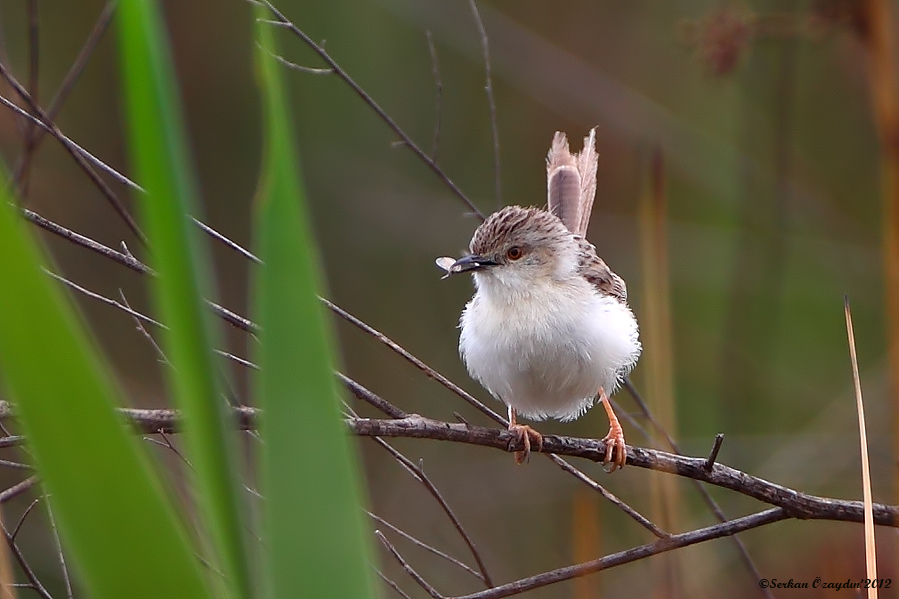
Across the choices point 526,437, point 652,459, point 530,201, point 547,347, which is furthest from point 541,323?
point 530,201

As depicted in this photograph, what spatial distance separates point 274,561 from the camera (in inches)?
54.0

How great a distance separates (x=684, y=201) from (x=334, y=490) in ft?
23.7

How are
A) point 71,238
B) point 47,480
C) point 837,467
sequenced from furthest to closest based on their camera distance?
point 837,467, point 71,238, point 47,480

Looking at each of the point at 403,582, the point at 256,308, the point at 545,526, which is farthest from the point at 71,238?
the point at 545,526

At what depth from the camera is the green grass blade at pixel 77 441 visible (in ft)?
4.27

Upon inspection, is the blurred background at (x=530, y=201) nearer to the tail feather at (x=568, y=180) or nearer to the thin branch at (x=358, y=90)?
the tail feather at (x=568, y=180)

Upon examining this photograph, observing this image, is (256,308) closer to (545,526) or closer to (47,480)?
(47,480)

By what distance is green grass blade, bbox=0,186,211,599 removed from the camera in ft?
4.27

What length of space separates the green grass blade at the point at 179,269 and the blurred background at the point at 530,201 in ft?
15.0

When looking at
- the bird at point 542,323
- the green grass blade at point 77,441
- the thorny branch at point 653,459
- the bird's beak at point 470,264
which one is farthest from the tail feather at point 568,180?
the green grass blade at point 77,441

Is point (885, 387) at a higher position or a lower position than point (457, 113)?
lower

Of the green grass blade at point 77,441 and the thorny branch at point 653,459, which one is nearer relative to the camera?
the green grass blade at point 77,441

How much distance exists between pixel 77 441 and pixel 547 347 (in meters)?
2.64

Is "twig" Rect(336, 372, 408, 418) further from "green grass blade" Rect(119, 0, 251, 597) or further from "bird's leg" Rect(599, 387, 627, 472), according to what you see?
"green grass blade" Rect(119, 0, 251, 597)
